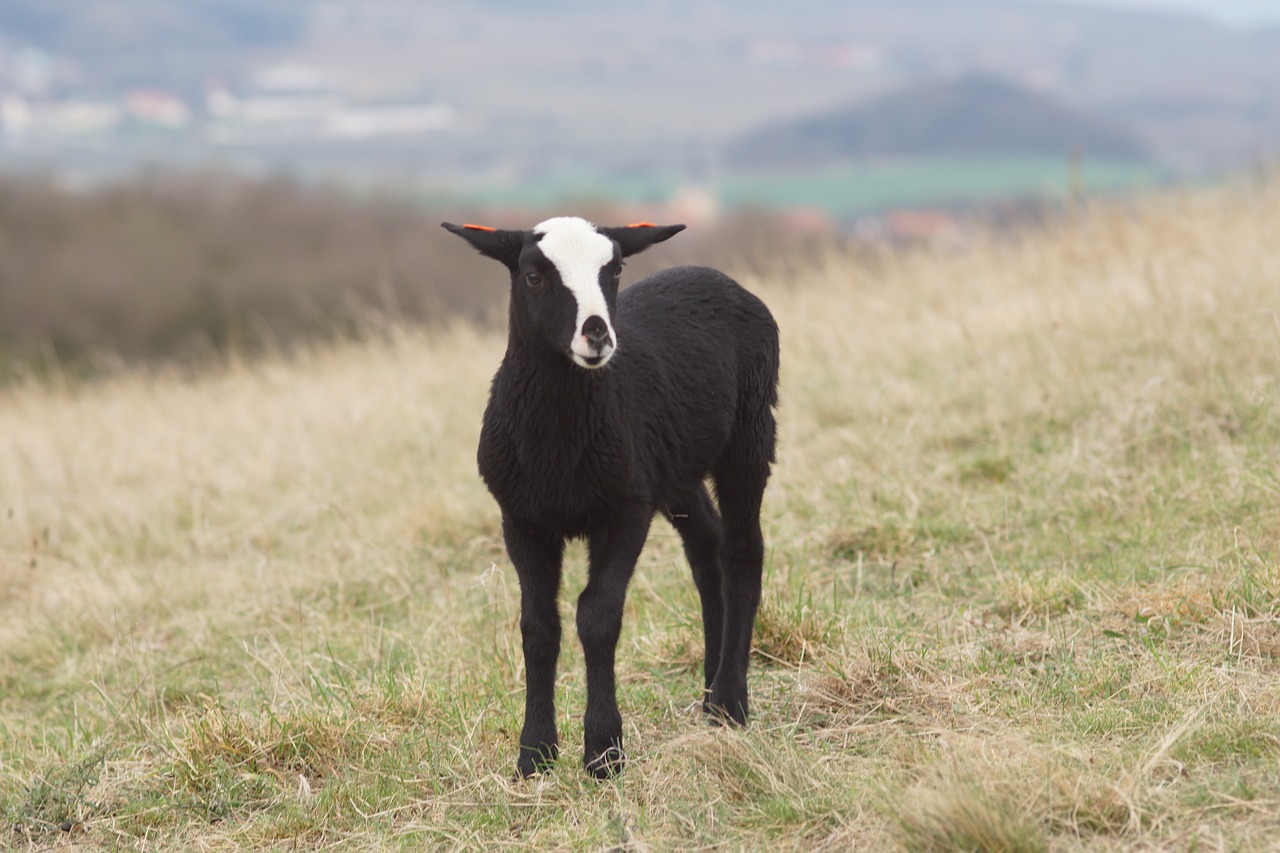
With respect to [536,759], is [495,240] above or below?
above

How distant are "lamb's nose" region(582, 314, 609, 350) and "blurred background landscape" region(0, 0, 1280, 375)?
8.81m

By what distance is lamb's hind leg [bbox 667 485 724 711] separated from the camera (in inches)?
185

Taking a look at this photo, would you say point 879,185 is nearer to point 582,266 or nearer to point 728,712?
point 728,712

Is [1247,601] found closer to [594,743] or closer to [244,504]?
[594,743]

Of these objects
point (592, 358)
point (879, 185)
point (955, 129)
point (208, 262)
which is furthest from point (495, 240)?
point (955, 129)

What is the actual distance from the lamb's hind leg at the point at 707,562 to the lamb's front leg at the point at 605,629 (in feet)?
2.08

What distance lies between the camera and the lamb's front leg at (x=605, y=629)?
13.1 ft

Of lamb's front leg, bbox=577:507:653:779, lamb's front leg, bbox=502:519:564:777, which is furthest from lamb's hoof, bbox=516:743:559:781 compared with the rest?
lamb's front leg, bbox=577:507:653:779

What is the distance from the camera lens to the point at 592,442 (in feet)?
13.2

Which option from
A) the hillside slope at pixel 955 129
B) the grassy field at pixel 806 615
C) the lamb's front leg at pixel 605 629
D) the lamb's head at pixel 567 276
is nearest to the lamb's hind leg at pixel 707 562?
the grassy field at pixel 806 615

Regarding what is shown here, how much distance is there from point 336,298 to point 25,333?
28.8 ft

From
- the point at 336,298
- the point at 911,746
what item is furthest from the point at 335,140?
the point at 911,746

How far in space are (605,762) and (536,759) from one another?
0.24 m

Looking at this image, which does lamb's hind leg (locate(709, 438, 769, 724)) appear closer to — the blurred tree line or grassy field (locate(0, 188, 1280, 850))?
grassy field (locate(0, 188, 1280, 850))
